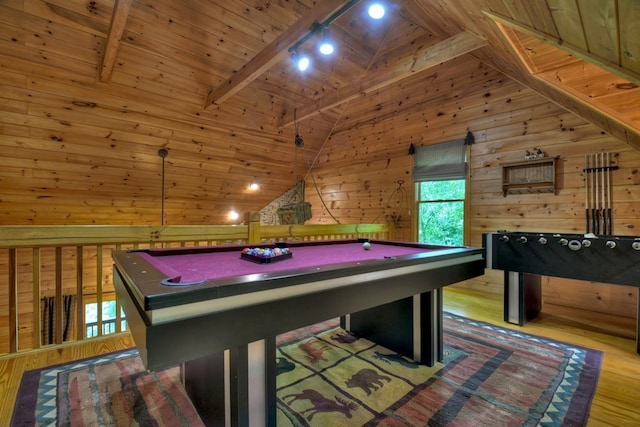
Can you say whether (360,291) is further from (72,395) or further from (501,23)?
(501,23)

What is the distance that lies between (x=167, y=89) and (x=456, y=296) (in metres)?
4.80

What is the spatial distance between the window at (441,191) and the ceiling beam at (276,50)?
8.93ft

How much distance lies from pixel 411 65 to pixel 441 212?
7.36 feet

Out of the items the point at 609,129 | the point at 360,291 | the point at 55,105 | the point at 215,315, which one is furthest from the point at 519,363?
the point at 55,105

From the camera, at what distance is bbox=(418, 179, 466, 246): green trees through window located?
434 centimetres

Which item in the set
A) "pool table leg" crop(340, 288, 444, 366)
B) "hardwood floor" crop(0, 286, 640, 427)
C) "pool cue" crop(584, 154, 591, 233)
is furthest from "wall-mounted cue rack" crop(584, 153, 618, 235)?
"pool table leg" crop(340, 288, 444, 366)

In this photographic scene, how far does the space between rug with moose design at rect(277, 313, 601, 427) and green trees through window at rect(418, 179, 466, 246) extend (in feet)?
6.49

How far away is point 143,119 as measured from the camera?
4062mm

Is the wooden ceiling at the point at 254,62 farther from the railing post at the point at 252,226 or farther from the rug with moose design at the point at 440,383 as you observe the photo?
the rug with moose design at the point at 440,383

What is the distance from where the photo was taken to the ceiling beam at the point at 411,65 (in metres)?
2.89

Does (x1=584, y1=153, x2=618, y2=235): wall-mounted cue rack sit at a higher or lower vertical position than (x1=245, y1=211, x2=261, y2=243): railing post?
higher

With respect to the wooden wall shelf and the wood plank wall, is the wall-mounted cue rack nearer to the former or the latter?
the wood plank wall

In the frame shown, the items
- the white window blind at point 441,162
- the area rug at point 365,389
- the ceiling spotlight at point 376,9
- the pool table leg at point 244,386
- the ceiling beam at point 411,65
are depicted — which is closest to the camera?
the pool table leg at point 244,386

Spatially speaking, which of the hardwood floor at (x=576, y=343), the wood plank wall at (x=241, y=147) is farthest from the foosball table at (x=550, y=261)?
the wood plank wall at (x=241, y=147)
